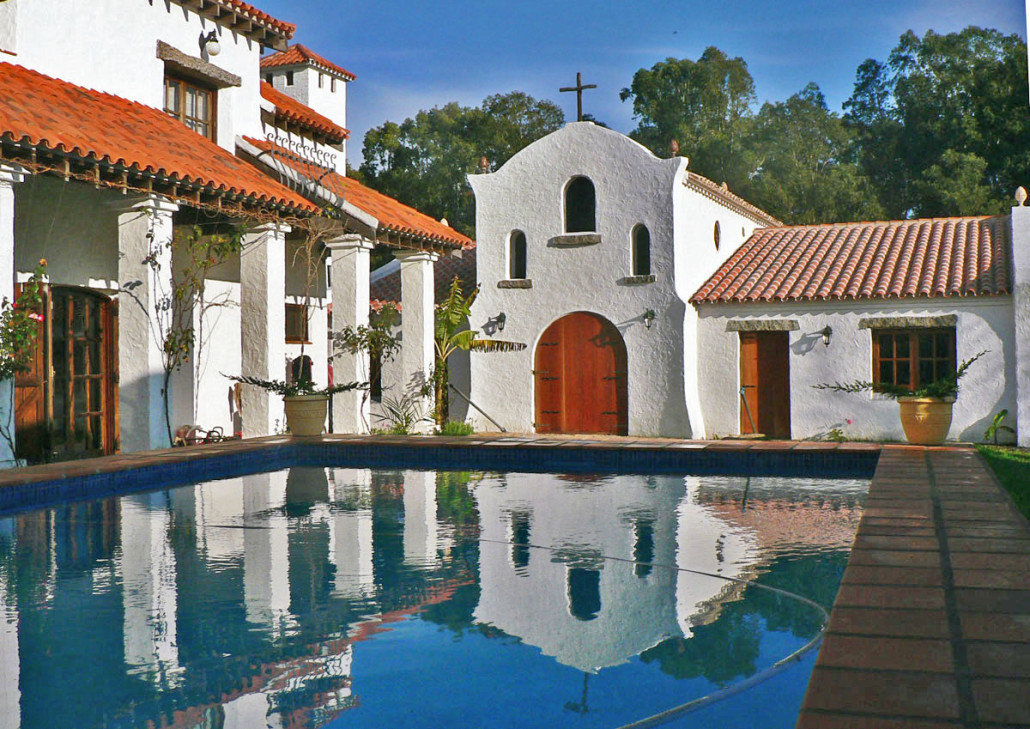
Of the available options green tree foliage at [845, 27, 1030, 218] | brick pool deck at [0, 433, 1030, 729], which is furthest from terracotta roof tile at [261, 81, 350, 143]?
green tree foliage at [845, 27, 1030, 218]

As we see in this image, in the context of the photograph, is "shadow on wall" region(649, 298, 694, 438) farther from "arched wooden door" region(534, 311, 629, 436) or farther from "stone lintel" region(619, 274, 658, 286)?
"arched wooden door" region(534, 311, 629, 436)

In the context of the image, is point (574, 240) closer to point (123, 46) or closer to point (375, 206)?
point (375, 206)

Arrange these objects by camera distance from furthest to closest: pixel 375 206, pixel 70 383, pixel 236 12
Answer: pixel 375 206 < pixel 236 12 < pixel 70 383

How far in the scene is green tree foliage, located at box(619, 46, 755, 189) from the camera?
48312 mm

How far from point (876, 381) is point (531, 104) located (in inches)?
1509

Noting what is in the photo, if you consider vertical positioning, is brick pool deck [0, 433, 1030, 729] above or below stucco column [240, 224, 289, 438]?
below

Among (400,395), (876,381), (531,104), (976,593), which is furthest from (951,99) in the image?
(976,593)

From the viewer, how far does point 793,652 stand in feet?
16.3

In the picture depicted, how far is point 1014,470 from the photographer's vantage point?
1127 centimetres

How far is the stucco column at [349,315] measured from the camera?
638 inches

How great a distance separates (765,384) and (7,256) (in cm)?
1297

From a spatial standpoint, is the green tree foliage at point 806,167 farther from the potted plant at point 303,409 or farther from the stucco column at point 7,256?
the stucco column at point 7,256

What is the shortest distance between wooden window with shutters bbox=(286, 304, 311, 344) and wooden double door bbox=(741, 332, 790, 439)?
813 cm

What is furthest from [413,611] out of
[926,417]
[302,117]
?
[302,117]
